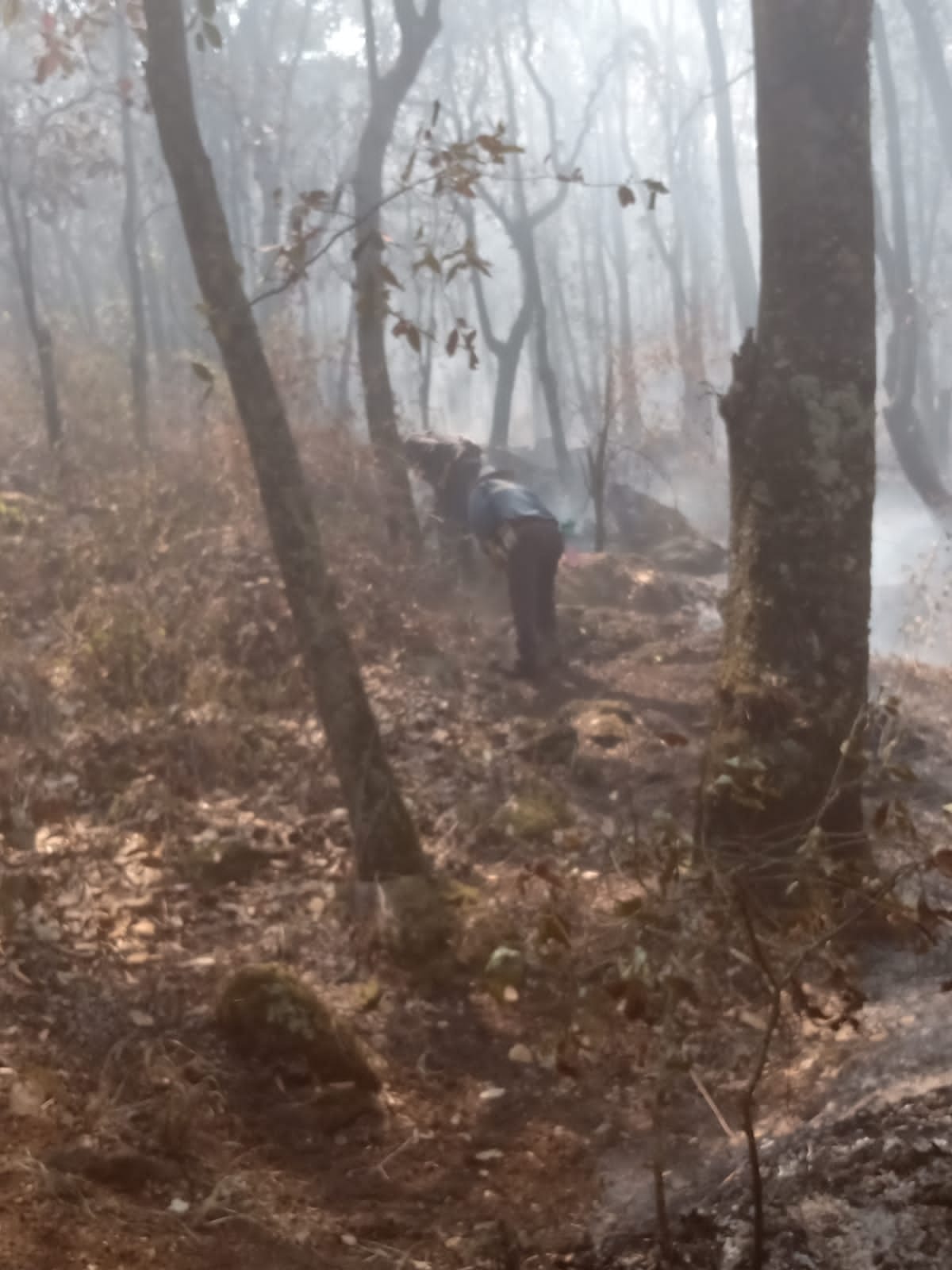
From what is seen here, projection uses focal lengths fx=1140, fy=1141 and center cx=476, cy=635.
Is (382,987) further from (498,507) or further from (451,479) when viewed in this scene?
(451,479)

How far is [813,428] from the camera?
4688 mm

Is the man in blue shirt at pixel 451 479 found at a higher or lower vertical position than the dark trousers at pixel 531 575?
higher

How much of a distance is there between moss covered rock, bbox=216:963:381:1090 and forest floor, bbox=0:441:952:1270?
88mm

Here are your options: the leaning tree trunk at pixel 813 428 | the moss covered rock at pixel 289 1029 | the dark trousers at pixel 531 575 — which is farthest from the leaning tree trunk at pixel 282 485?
the dark trousers at pixel 531 575

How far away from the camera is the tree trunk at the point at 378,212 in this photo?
31.7 feet

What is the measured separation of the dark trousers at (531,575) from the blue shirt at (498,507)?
0.10 m

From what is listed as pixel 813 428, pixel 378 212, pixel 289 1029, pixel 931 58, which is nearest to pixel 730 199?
pixel 931 58

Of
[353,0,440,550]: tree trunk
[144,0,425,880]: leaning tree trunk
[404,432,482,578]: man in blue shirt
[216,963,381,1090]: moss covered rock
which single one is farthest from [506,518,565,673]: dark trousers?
[216,963,381,1090]: moss covered rock

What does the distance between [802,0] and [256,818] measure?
14.3 ft

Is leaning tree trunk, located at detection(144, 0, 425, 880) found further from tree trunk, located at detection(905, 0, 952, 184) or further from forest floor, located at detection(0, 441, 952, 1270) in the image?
tree trunk, located at detection(905, 0, 952, 184)

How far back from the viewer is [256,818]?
18.4 ft

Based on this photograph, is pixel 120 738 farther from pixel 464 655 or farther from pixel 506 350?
pixel 506 350

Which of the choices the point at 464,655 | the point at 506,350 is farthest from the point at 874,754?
the point at 506,350

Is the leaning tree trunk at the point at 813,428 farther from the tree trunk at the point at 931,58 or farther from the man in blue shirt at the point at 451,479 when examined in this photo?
the tree trunk at the point at 931,58
